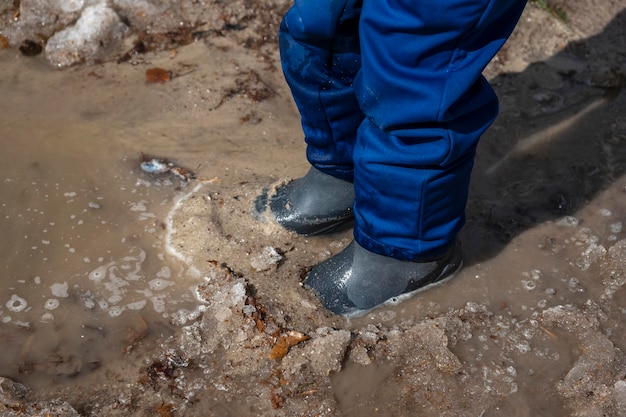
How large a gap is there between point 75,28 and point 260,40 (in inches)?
25.9

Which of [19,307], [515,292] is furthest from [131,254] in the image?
[515,292]

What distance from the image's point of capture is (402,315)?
1886 millimetres

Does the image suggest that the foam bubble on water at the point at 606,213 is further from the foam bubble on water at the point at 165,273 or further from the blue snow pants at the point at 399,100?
the foam bubble on water at the point at 165,273

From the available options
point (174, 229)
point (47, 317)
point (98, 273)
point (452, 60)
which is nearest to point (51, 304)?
point (47, 317)

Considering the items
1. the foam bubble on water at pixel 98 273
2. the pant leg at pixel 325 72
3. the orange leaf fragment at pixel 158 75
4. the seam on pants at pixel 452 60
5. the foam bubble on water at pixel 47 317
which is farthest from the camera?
the orange leaf fragment at pixel 158 75

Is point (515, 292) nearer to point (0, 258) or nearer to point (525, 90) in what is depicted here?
point (525, 90)

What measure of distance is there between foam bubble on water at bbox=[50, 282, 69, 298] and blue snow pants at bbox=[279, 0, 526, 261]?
712 mm

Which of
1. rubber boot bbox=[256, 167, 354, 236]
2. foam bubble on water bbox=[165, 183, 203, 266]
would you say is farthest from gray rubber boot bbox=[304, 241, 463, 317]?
foam bubble on water bbox=[165, 183, 203, 266]

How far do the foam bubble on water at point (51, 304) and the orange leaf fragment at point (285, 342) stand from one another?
0.57 meters

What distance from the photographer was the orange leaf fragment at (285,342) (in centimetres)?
175

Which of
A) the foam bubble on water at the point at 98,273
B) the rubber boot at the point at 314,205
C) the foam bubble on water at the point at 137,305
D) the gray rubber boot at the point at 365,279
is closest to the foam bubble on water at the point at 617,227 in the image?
the gray rubber boot at the point at 365,279

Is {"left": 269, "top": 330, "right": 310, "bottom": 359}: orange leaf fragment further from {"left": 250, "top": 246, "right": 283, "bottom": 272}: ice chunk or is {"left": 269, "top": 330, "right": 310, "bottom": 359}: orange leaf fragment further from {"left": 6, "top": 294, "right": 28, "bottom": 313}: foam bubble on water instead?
{"left": 6, "top": 294, "right": 28, "bottom": 313}: foam bubble on water

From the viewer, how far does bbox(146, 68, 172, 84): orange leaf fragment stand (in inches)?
101

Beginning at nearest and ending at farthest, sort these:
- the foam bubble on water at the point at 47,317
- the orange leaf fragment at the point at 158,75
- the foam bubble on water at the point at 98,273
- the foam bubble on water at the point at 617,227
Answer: the foam bubble on water at the point at 47,317
the foam bubble on water at the point at 98,273
the foam bubble on water at the point at 617,227
the orange leaf fragment at the point at 158,75
